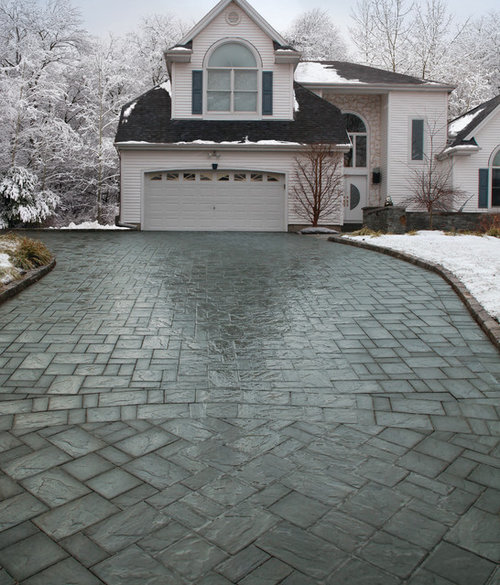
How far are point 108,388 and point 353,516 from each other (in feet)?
7.81

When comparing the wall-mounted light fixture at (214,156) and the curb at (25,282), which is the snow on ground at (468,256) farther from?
the wall-mounted light fixture at (214,156)

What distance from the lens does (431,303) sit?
6734mm

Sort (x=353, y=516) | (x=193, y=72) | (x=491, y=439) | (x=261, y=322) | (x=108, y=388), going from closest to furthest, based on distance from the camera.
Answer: (x=353, y=516) < (x=491, y=439) < (x=108, y=388) < (x=261, y=322) < (x=193, y=72)

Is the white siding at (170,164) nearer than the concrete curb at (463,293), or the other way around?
the concrete curb at (463,293)

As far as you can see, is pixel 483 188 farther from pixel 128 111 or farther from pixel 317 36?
pixel 317 36

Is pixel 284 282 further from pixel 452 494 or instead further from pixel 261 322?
pixel 452 494

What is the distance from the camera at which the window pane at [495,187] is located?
19.8m

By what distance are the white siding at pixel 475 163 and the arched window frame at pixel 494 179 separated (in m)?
0.14

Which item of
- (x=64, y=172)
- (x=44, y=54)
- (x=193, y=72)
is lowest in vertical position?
(x=64, y=172)

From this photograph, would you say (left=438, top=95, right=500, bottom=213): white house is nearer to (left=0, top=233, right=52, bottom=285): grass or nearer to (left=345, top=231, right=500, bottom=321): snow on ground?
(left=345, top=231, right=500, bottom=321): snow on ground

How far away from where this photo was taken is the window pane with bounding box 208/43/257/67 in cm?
1872

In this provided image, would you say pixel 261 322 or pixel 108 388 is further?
pixel 261 322

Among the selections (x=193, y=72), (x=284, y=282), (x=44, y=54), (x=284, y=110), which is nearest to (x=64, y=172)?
(x=44, y=54)

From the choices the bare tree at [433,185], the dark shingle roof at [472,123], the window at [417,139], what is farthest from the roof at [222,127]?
the dark shingle roof at [472,123]
